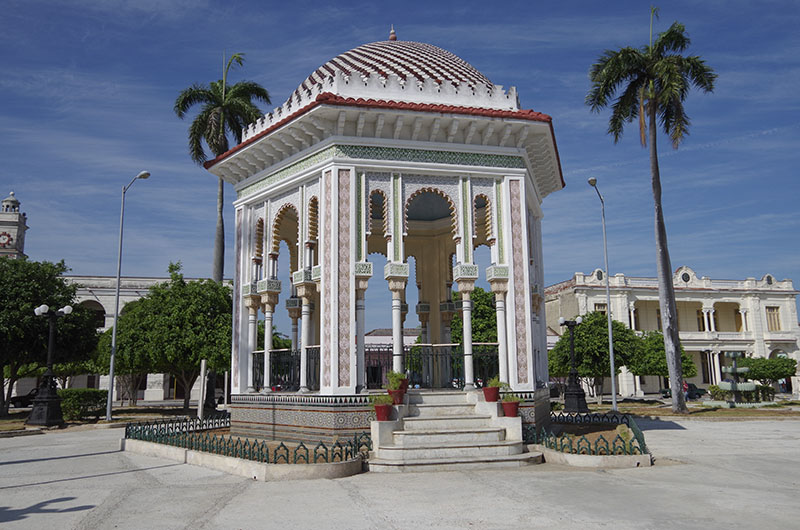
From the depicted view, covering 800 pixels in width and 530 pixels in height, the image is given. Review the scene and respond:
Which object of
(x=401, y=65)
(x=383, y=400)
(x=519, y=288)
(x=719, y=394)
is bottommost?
(x=719, y=394)

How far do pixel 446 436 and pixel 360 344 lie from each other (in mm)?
2952

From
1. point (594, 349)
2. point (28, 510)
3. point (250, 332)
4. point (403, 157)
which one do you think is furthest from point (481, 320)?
point (28, 510)

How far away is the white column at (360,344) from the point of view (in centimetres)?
1327

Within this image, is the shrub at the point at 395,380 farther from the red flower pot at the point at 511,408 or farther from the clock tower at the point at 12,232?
the clock tower at the point at 12,232

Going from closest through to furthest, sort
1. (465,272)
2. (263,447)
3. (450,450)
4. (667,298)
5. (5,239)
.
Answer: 1. (263,447)
2. (450,450)
3. (465,272)
4. (667,298)
5. (5,239)

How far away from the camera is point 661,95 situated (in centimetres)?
2728

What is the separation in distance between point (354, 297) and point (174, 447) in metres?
4.96

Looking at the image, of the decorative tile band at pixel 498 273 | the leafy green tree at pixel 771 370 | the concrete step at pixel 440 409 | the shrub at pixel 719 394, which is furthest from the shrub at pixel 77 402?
the leafy green tree at pixel 771 370

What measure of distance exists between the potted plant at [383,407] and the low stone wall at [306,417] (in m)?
0.75

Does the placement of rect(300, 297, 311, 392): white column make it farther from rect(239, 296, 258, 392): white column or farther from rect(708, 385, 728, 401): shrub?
rect(708, 385, 728, 401): shrub

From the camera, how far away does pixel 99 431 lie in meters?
22.3

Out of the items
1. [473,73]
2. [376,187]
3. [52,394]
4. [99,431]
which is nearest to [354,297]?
[376,187]

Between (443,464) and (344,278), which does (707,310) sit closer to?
(344,278)

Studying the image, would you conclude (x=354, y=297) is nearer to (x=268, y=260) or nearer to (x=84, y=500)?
(x=268, y=260)
